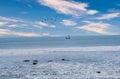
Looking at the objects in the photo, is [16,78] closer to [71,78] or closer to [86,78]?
[71,78]

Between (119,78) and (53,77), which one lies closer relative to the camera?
(119,78)

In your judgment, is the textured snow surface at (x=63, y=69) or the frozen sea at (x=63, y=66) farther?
the frozen sea at (x=63, y=66)

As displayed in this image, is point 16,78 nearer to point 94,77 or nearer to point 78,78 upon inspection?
point 78,78

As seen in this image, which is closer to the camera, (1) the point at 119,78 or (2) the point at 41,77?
(1) the point at 119,78

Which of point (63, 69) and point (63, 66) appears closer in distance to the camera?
point (63, 69)

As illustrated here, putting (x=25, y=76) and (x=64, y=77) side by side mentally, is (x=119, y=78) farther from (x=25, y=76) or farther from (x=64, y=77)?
(x=25, y=76)

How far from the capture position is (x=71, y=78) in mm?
22344

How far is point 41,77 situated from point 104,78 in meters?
6.55

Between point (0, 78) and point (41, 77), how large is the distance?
4294mm

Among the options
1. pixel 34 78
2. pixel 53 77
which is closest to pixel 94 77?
pixel 53 77

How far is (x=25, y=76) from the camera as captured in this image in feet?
78.4

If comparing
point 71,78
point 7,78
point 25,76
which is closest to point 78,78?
point 71,78

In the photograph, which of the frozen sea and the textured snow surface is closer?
the textured snow surface

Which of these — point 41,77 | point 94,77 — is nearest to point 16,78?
point 41,77
